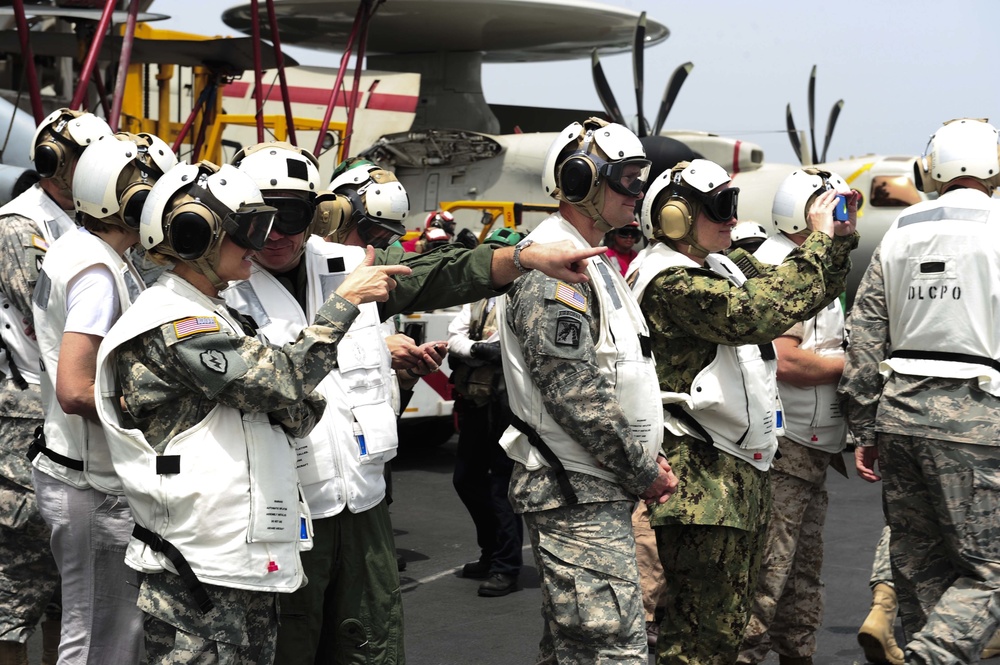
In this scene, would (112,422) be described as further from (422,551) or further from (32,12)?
(32,12)

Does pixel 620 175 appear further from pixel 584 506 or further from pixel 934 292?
pixel 934 292

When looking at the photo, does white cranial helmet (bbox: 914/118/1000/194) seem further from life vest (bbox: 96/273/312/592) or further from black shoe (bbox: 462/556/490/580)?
black shoe (bbox: 462/556/490/580)

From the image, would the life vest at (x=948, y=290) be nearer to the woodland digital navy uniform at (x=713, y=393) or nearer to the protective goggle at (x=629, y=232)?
the woodland digital navy uniform at (x=713, y=393)

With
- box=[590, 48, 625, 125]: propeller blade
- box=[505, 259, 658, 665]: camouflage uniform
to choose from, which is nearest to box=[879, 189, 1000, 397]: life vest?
box=[505, 259, 658, 665]: camouflage uniform

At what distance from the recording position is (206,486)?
296cm

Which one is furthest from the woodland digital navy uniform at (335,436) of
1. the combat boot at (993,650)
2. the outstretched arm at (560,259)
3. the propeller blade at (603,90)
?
the propeller blade at (603,90)

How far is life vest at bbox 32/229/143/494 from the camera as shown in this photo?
365 cm

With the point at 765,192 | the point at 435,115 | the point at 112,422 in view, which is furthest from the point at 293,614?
the point at 435,115

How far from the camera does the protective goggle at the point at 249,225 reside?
309cm

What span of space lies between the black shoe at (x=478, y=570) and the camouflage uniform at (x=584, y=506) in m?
3.41

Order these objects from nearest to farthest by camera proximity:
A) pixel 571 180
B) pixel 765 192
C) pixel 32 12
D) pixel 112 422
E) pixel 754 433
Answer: pixel 112 422, pixel 571 180, pixel 754 433, pixel 32 12, pixel 765 192

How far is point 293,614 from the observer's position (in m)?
3.54

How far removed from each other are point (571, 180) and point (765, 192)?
12.9m

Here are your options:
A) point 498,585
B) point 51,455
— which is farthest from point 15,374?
point 498,585
